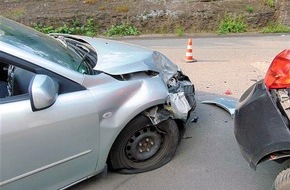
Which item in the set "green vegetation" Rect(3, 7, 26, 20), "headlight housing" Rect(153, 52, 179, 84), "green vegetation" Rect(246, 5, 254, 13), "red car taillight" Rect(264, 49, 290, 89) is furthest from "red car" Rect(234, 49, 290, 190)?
"green vegetation" Rect(3, 7, 26, 20)

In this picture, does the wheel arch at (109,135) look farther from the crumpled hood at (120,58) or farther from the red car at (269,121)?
the red car at (269,121)

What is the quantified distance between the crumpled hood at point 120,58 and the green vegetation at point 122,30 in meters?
5.65

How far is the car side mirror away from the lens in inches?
82.4

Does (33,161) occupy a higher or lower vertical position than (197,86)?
higher

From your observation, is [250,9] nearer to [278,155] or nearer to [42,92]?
[278,155]

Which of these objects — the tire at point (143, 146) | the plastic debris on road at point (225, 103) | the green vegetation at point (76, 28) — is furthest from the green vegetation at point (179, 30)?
the tire at point (143, 146)

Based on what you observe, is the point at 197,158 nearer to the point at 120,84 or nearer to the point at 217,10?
the point at 120,84

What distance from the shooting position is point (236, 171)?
9.95 feet

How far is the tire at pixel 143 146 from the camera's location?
281 cm

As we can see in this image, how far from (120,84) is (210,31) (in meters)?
7.34

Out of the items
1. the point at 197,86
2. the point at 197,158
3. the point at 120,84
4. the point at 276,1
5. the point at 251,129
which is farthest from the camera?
the point at 276,1

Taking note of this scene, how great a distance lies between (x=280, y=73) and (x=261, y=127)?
440 mm

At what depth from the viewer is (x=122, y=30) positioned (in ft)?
30.2

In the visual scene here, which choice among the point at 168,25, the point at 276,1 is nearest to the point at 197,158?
the point at 168,25
